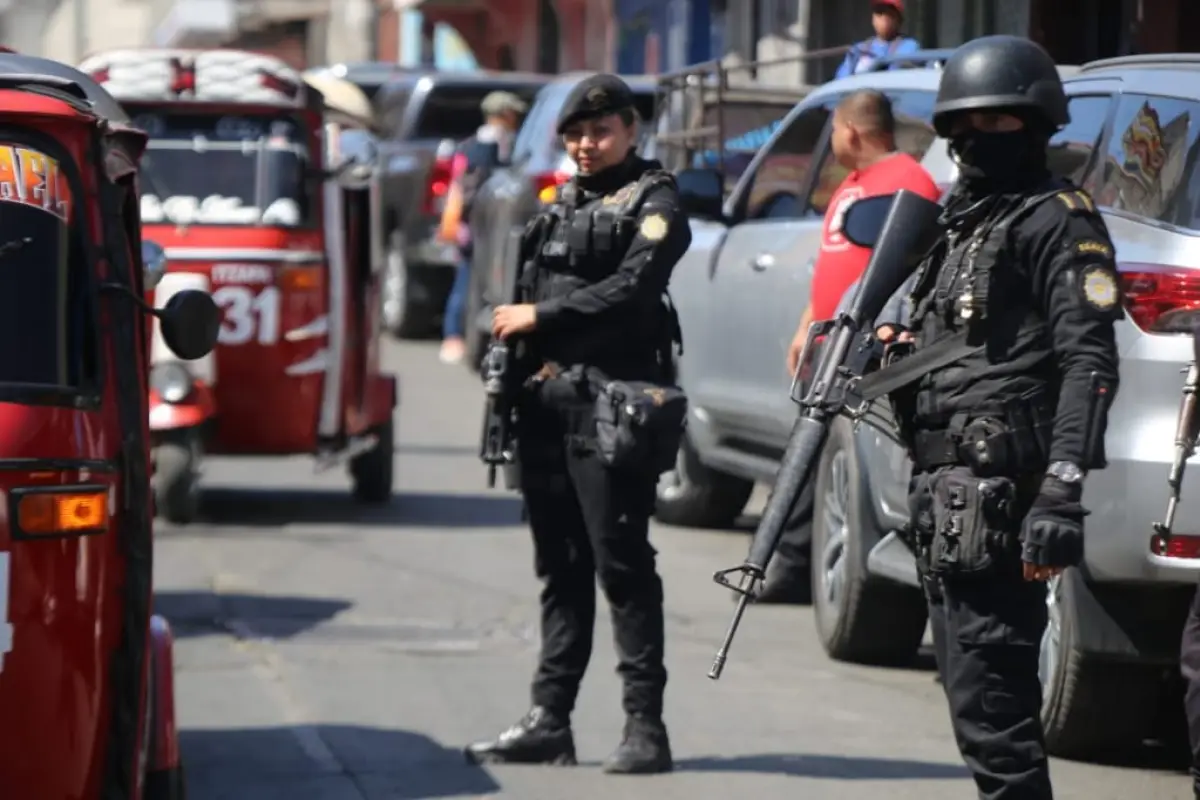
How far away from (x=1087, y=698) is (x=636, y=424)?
4.63 feet

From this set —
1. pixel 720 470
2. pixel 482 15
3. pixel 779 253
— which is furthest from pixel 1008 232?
pixel 482 15

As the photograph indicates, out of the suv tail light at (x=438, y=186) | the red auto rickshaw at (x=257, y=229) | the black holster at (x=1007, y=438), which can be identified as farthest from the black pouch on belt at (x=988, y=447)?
the suv tail light at (x=438, y=186)

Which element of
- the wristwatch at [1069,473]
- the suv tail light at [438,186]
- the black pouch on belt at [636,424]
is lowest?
the suv tail light at [438,186]

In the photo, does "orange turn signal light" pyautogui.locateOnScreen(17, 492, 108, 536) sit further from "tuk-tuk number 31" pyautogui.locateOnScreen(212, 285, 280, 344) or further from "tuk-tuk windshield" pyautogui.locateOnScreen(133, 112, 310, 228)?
"tuk-tuk windshield" pyautogui.locateOnScreen(133, 112, 310, 228)

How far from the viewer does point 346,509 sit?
12992 millimetres

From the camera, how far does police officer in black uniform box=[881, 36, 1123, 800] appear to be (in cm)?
498

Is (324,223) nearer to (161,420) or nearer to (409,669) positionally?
(161,420)

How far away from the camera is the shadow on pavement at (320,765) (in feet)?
22.1

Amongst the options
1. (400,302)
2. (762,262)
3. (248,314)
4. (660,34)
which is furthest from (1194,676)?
(660,34)

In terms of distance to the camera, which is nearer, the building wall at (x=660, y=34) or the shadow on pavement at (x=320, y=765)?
the shadow on pavement at (x=320, y=765)

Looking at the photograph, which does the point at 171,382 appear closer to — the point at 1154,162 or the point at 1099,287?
the point at 1154,162

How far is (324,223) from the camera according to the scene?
1228 cm

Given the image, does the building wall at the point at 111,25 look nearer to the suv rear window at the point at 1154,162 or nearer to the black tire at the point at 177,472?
the black tire at the point at 177,472

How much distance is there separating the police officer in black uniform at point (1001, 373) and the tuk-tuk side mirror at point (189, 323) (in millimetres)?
1499
